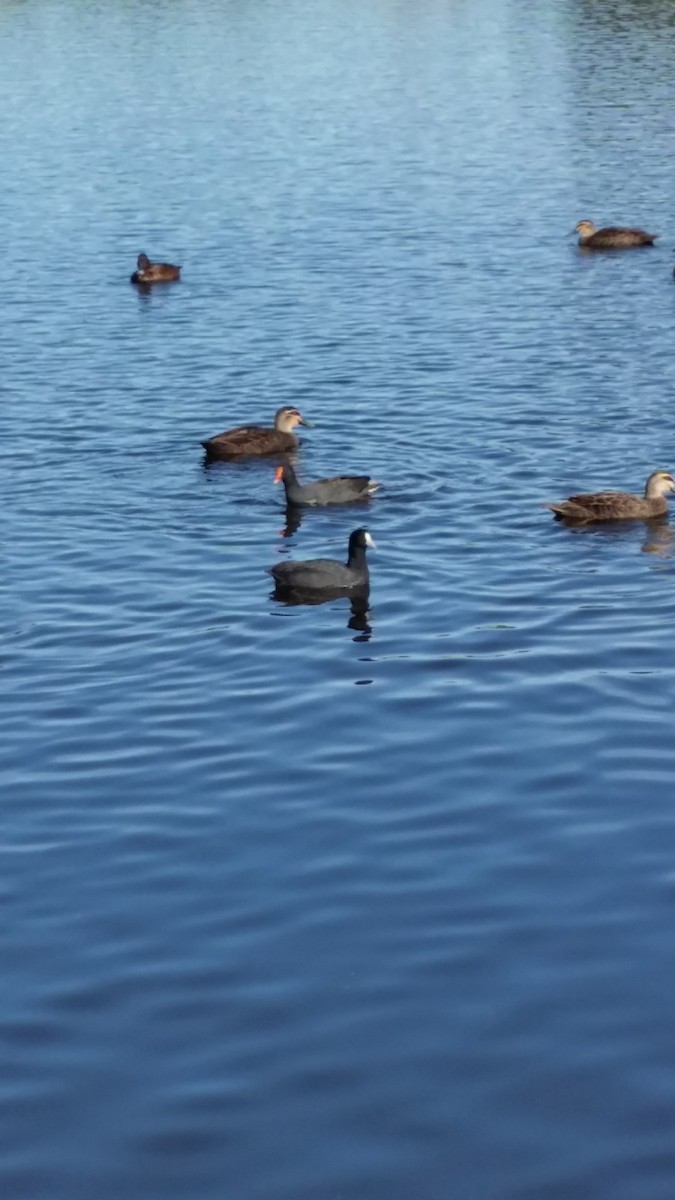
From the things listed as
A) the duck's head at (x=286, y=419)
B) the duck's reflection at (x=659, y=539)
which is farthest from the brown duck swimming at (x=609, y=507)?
the duck's head at (x=286, y=419)

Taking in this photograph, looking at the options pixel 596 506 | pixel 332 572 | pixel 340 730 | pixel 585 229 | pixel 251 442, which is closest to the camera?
pixel 340 730

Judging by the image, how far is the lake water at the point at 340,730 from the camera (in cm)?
1169

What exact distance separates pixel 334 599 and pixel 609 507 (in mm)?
3862

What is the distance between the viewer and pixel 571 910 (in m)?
14.1

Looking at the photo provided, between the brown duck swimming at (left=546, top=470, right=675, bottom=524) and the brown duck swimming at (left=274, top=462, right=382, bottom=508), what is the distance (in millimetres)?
2530

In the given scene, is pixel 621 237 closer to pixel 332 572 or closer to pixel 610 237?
pixel 610 237

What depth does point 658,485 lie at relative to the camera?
2406cm

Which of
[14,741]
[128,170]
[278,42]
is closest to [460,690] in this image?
[14,741]

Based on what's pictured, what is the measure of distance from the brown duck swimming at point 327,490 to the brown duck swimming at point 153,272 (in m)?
15.3

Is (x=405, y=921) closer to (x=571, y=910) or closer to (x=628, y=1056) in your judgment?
(x=571, y=910)

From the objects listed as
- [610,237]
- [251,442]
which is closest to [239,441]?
[251,442]

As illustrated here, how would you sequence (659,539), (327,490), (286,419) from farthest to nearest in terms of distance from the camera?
(286,419) → (327,490) → (659,539)

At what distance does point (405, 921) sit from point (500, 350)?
69.5 feet

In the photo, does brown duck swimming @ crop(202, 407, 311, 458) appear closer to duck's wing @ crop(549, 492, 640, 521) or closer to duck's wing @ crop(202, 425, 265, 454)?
duck's wing @ crop(202, 425, 265, 454)
